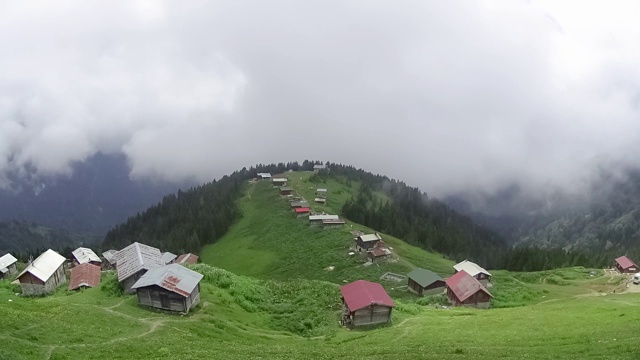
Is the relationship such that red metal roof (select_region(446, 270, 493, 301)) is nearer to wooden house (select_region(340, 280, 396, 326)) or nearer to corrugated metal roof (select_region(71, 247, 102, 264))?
wooden house (select_region(340, 280, 396, 326))

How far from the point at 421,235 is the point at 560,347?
6248 inches

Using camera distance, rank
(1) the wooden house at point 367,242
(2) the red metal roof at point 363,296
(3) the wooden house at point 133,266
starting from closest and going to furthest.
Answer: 1. (2) the red metal roof at point 363,296
2. (3) the wooden house at point 133,266
3. (1) the wooden house at point 367,242

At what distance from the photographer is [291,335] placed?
5844 centimetres

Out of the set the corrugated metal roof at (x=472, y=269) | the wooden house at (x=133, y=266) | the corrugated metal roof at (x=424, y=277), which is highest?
the wooden house at (x=133, y=266)

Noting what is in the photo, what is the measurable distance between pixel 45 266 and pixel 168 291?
60.7 meters

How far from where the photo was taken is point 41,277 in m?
95.6

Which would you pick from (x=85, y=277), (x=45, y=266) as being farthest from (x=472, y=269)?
(x=45, y=266)

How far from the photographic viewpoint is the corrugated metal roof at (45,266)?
9573 cm

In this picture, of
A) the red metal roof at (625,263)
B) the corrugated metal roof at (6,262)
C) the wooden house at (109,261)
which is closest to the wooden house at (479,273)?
the red metal roof at (625,263)

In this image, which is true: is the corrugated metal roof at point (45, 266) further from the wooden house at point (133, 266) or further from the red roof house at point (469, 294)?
the red roof house at point (469, 294)

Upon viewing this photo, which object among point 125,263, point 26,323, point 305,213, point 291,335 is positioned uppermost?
point 305,213

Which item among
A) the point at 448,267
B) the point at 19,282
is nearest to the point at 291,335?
the point at 19,282

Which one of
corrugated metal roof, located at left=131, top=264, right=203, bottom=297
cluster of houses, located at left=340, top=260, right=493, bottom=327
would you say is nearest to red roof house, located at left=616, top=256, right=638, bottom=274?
cluster of houses, located at left=340, top=260, right=493, bottom=327

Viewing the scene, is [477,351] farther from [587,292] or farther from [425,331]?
[587,292]
